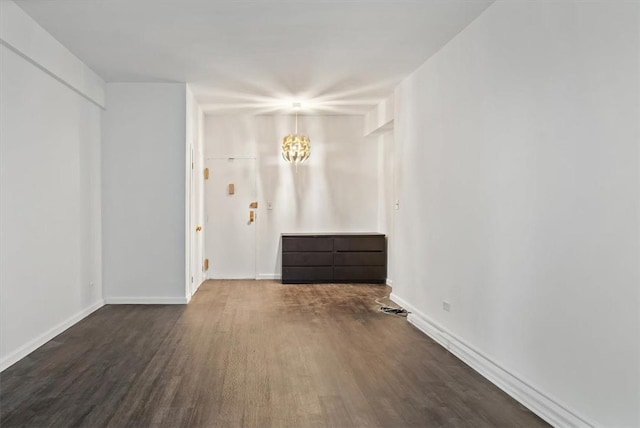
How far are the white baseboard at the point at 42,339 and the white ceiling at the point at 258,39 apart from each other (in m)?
2.64

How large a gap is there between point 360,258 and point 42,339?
187 inches

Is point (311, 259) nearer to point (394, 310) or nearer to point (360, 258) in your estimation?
point (360, 258)

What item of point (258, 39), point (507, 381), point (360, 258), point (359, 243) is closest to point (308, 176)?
point (359, 243)

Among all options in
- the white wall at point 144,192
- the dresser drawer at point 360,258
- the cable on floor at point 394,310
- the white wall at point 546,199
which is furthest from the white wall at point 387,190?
the white wall at point 144,192

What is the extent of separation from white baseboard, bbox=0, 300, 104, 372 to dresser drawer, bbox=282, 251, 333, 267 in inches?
120

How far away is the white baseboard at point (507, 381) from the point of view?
266 centimetres

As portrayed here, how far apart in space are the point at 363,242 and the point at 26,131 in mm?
5043

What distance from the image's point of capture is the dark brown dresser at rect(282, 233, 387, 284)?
307 inches

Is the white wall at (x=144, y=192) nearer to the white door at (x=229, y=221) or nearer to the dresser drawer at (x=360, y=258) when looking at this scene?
the white door at (x=229, y=221)

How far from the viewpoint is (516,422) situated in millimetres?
2746

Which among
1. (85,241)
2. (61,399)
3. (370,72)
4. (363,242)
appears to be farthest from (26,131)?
(363,242)

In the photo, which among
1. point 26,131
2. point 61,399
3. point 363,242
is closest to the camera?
point 61,399

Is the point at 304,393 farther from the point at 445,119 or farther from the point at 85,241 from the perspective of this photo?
the point at 85,241

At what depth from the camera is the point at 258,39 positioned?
4.41 m
